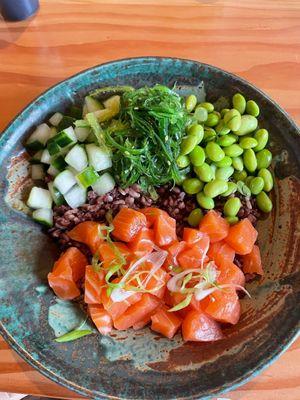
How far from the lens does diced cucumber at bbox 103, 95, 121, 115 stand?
70.9 inches

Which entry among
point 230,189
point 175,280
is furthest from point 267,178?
point 175,280

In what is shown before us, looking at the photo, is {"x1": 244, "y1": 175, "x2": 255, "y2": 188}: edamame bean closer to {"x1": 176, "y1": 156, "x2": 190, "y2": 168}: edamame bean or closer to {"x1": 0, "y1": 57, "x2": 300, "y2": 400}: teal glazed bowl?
{"x1": 0, "y1": 57, "x2": 300, "y2": 400}: teal glazed bowl

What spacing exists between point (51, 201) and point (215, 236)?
65cm

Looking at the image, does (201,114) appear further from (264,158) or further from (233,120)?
(264,158)

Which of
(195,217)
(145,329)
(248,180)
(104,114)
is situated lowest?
(145,329)

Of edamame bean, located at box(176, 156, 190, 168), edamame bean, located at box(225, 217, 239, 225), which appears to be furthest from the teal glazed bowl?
edamame bean, located at box(176, 156, 190, 168)

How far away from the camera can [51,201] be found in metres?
1.75

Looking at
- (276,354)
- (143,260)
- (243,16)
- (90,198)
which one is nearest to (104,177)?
(90,198)

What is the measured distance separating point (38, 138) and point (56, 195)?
24cm

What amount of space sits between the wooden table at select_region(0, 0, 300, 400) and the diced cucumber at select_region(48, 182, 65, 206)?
486 millimetres

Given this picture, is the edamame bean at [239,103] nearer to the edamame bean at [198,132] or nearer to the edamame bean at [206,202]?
the edamame bean at [198,132]

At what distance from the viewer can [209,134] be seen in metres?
1.79

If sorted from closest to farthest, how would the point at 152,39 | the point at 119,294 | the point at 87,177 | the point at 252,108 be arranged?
the point at 119,294, the point at 87,177, the point at 252,108, the point at 152,39

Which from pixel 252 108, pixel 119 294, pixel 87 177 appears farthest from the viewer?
pixel 252 108
